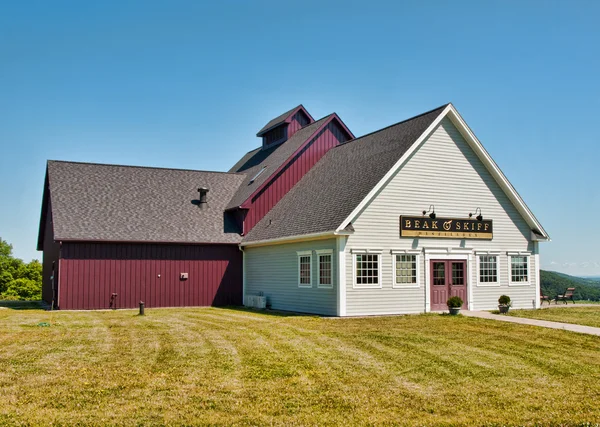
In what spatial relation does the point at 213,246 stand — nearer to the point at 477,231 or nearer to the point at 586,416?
the point at 477,231

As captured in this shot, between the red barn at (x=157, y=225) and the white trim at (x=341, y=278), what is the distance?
8.40 metres

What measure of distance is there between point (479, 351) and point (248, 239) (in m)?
15.8

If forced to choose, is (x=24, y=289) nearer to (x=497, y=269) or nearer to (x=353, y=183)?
(x=353, y=183)

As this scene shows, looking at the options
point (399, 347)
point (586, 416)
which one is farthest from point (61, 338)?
point (586, 416)

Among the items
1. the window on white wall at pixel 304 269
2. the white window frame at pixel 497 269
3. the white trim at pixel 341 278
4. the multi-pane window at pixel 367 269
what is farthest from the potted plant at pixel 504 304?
→ the window on white wall at pixel 304 269

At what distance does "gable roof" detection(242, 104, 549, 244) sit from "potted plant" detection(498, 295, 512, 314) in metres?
4.26

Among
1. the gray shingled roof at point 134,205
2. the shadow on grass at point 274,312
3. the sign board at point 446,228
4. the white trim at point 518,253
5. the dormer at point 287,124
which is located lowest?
the shadow on grass at point 274,312

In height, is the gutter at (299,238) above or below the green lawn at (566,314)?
above

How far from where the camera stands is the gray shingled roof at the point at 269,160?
3059 centimetres

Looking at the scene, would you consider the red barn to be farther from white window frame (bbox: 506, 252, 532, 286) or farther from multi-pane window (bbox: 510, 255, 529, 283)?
multi-pane window (bbox: 510, 255, 529, 283)

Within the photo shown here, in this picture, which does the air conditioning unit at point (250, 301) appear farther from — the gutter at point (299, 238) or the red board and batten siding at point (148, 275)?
the gutter at point (299, 238)

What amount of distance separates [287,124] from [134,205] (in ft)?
34.0

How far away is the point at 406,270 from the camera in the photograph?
77.1ft

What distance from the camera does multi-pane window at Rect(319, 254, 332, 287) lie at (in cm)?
2288
